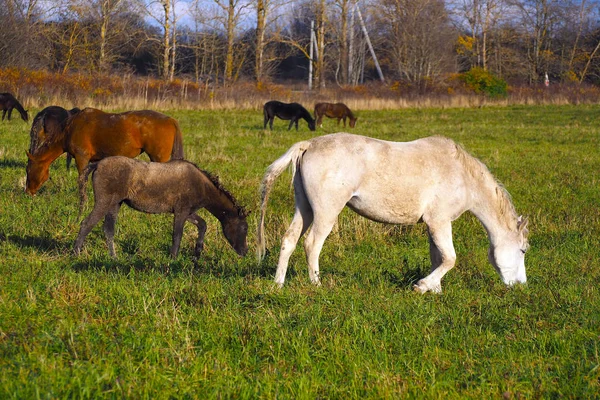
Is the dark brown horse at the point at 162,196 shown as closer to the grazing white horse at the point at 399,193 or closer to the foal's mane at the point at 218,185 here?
the foal's mane at the point at 218,185

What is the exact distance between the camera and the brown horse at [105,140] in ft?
34.7

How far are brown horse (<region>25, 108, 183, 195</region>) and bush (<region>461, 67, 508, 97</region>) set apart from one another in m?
34.8

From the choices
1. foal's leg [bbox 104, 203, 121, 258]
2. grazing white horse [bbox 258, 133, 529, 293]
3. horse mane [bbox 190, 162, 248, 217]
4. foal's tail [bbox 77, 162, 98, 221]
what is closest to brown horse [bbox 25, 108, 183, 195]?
foal's tail [bbox 77, 162, 98, 221]

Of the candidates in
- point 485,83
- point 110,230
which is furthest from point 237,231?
point 485,83

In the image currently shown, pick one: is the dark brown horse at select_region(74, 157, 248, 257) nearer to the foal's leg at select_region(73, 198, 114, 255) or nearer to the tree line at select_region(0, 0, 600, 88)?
the foal's leg at select_region(73, 198, 114, 255)

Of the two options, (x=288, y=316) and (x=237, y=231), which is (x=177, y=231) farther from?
(x=288, y=316)

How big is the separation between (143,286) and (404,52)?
5447cm

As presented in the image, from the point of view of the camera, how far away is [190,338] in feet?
14.5

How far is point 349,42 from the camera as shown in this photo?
5941 centimetres

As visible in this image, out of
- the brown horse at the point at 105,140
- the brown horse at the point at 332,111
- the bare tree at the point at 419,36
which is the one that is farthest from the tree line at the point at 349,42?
the brown horse at the point at 105,140

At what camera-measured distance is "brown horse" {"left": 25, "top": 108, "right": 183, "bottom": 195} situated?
10562 millimetres

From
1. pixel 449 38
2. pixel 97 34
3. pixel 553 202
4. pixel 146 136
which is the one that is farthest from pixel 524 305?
pixel 449 38

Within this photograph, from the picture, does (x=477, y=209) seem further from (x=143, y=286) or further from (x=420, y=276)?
(x=143, y=286)

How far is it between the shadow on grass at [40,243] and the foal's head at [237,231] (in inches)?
73.1
